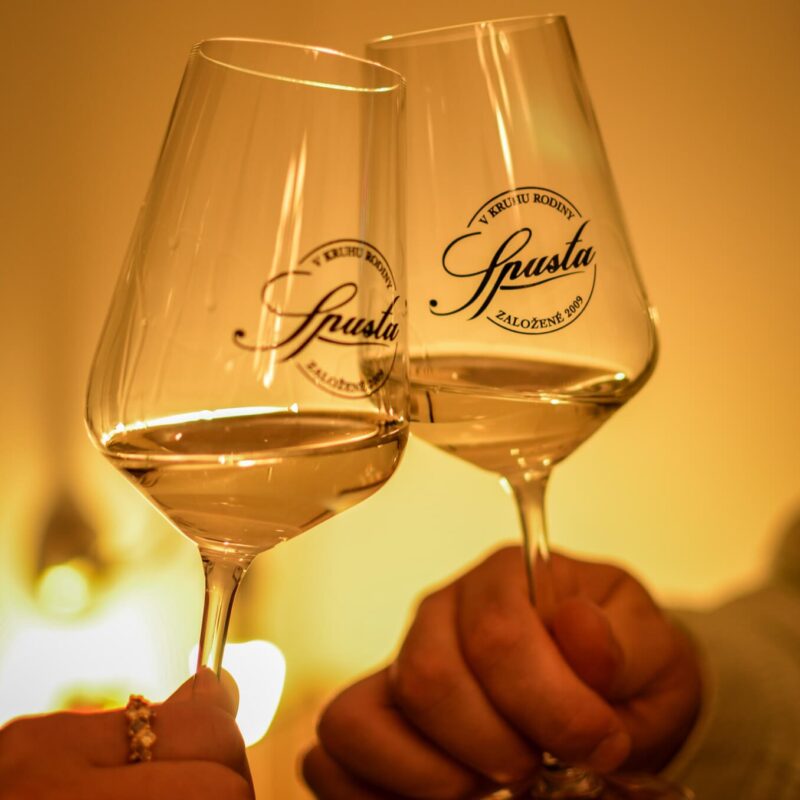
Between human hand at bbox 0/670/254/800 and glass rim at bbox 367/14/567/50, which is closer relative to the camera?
human hand at bbox 0/670/254/800

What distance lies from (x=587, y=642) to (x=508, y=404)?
0.15 m

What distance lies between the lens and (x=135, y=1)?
4.65ft

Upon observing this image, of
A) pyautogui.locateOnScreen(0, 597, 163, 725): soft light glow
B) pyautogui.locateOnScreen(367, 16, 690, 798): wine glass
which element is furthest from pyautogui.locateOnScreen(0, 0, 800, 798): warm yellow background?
pyautogui.locateOnScreen(367, 16, 690, 798): wine glass

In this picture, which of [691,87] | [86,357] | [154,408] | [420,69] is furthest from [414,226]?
[691,87]

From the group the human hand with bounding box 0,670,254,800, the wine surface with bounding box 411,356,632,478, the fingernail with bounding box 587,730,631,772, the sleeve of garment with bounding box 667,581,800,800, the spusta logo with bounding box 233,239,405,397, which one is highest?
the spusta logo with bounding box 233,239,405,397

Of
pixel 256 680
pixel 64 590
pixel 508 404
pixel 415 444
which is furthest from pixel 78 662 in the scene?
pixel 508 404

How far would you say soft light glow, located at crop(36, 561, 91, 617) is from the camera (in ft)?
4.19

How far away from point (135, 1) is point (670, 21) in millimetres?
966

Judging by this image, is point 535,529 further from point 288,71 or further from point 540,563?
point 288,71

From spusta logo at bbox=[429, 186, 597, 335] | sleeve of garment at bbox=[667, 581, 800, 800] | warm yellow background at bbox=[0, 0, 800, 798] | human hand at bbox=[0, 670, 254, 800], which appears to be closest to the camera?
human hand at bbox=[0, 670, 254, 800]

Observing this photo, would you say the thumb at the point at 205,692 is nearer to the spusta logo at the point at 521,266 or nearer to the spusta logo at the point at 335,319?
the spusta logo at the point at 335,319

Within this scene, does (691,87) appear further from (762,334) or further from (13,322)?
(13,322)

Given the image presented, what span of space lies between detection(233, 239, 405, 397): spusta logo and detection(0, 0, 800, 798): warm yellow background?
898 mm

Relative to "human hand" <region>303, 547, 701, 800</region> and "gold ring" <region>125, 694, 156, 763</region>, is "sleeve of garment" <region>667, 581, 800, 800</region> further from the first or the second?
"gold ring" <region>125, 694, 156, 763</region>
